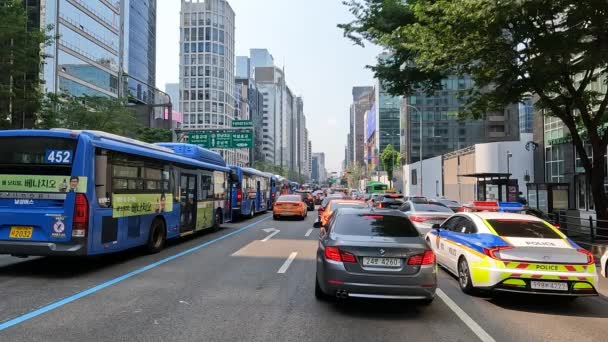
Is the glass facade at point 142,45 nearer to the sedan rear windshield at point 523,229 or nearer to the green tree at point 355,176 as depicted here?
the green tree at point 355,176

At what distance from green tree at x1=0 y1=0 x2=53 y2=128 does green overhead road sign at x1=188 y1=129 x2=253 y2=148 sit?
63.8ft

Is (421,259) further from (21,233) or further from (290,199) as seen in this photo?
(290,199)

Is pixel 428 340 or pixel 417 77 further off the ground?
pixel 417 77

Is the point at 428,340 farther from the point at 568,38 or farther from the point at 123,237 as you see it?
the point at 568,38

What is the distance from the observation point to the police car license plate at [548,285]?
277 inches

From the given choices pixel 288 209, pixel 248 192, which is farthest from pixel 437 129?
pixel 288 209

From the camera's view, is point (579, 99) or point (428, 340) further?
point (579, 99)

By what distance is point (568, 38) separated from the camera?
12.5 meters

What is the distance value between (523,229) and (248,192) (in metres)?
20.6

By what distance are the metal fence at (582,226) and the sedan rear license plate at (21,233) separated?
48.1 ft

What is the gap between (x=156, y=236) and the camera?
12570 mm

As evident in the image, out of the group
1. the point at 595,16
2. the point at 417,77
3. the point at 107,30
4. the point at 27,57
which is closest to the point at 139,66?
the point at 107,30

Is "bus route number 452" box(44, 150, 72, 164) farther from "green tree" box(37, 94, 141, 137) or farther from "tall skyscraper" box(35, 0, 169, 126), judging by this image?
"tall skyscraper" box(35, 0, 169, 126)

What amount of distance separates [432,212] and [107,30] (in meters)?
60.0
